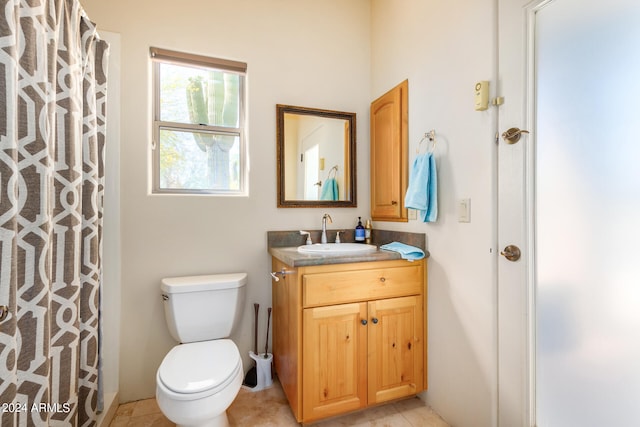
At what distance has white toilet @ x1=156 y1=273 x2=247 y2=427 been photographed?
1199mm

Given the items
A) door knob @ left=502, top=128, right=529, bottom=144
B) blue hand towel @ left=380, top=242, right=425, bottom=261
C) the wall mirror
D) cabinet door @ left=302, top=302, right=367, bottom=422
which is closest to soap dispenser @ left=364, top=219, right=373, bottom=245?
the wall mirror

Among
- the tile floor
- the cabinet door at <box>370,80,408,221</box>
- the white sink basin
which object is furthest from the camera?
the cabinet door at <box>370,80,408,221</box>

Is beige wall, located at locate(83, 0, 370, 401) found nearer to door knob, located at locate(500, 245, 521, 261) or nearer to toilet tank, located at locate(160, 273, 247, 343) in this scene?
toilet tank, located at locate(160, 273, 247, 343)

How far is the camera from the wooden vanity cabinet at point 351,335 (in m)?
1.46

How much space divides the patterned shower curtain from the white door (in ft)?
5.89

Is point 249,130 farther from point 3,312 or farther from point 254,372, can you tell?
point 254,372

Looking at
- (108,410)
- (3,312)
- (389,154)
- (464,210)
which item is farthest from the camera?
(389,154)

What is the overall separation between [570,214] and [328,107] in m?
1.66

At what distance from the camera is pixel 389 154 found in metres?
2.02

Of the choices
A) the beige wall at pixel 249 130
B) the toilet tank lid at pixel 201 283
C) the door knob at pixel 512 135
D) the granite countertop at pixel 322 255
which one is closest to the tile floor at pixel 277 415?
the beige wall at pixel 249 130

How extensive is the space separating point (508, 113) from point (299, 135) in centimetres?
133

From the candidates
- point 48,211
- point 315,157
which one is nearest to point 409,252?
point 315,157

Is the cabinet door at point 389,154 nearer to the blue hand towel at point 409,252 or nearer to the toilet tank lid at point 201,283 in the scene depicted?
the blue hand towel at point 409,252

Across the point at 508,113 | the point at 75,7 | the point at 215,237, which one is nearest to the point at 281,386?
the point at 215,237
